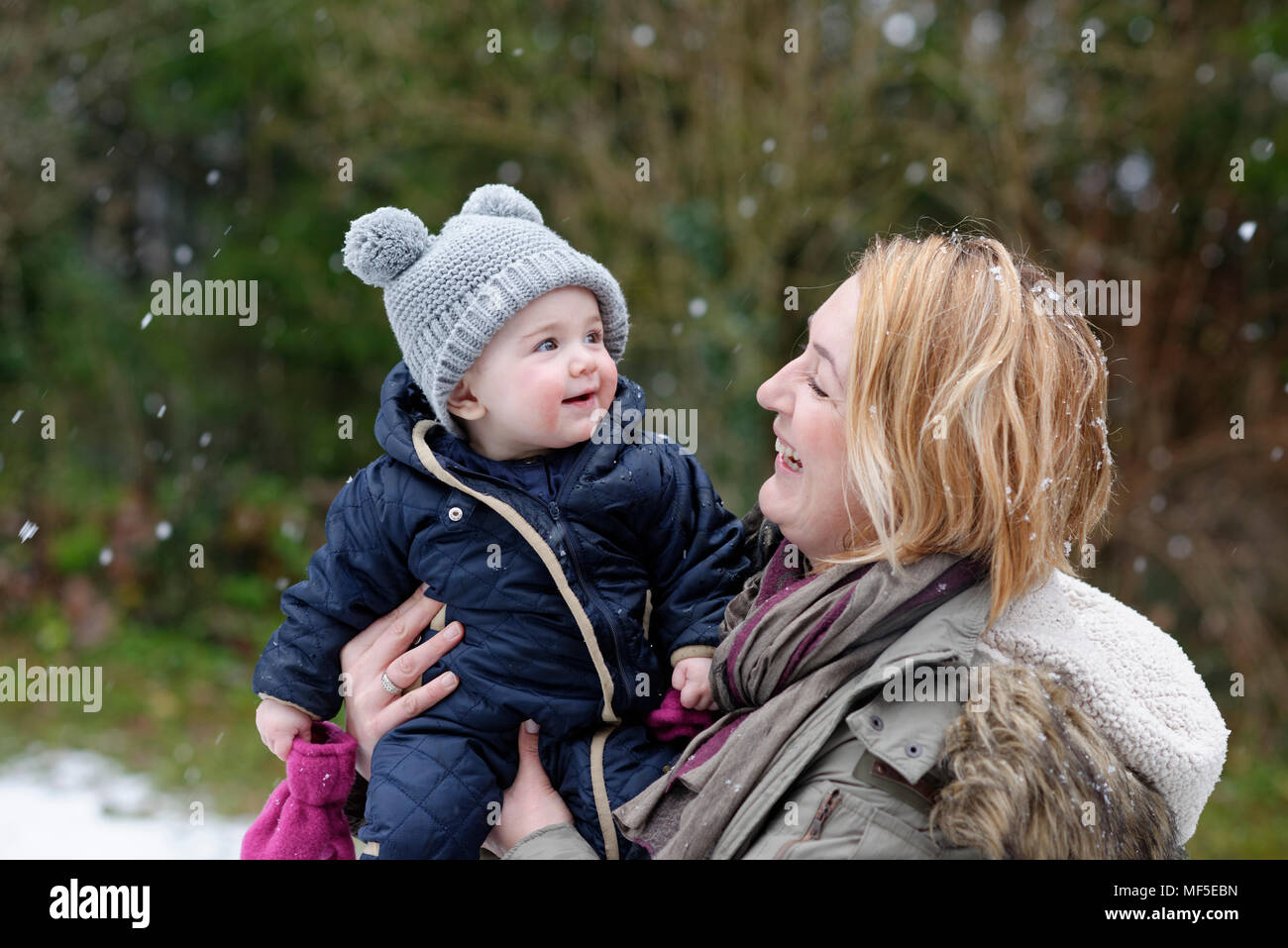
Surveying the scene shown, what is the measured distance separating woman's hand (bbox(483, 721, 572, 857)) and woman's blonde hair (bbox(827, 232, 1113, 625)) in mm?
711

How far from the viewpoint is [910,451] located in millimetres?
1759

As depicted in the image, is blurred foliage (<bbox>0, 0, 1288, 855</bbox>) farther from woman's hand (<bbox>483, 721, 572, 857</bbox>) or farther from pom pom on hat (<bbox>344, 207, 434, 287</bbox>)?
pom pom on hat (<bbox>344, 207, 434, 287</bbox>)

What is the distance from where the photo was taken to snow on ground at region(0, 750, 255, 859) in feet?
15.4

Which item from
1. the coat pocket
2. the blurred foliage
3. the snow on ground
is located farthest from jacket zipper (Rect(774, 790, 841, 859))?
the blurred foliage

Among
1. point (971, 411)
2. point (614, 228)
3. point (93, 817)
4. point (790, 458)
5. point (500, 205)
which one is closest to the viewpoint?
point (971, 411)

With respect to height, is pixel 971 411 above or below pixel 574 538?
above

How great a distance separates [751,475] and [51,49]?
5.36 metres

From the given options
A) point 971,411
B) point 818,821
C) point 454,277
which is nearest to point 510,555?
point 454,277

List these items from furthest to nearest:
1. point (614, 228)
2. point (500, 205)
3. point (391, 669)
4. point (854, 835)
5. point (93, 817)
A: point (614, 228), point (93, 817), point (500, 205), point (391, 669), point (854, 835)

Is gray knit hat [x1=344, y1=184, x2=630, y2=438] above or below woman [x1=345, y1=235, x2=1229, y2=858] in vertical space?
above

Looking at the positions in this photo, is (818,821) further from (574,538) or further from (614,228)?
(614,228)

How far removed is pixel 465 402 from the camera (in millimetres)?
2127

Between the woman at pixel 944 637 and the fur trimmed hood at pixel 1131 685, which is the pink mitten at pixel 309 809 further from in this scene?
the fur trimmed hood at pixel 1131 685

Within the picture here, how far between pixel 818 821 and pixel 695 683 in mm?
432
